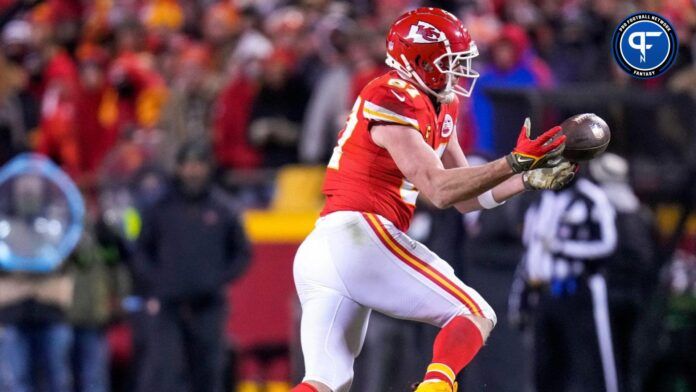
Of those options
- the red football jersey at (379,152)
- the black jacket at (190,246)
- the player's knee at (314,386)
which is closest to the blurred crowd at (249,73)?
the black jacket at (190,246)

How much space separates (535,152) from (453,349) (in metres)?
0.81

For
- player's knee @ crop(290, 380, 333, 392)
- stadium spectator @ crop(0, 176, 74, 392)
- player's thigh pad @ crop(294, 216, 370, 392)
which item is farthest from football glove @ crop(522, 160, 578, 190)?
stadium spectator @ crop(0, 176, 74, 392)

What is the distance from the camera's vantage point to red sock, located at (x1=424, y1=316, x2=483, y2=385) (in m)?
5.30

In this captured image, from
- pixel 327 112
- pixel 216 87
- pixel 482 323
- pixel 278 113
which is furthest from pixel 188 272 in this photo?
pixel 482 323

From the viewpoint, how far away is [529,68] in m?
10.6

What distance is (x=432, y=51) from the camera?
559cm

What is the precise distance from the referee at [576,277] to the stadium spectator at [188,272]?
208cm

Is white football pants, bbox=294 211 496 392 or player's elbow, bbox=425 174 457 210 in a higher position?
player's elbow, bbox=425 174 457 210

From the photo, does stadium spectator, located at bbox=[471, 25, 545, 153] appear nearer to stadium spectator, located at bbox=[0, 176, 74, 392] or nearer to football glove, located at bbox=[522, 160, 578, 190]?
stadium spectator, located at bbox=[0, 176, 74, 392]

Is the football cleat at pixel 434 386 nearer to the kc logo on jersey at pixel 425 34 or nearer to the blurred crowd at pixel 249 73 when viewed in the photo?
the kc logo on jersey at pixel 425 34

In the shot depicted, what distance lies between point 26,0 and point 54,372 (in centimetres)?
254

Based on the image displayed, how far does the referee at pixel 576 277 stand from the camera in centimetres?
881

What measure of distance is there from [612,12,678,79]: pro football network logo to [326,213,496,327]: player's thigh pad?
75.5 inches

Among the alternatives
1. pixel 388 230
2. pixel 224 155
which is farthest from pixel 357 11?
pixel 388 230
